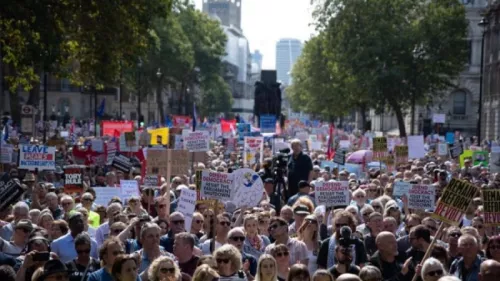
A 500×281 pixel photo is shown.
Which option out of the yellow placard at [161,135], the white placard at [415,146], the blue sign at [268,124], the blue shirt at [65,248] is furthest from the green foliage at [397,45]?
the blue shirt at [65,248]

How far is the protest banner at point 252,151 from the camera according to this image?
25.9 m

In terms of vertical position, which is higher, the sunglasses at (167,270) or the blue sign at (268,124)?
the blue sign at (268,124)

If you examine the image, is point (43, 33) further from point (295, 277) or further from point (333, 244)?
point (295, 277)

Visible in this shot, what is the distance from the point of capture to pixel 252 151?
85.5 feet

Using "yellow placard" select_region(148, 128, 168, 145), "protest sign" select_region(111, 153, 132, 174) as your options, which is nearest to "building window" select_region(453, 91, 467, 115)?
"yellow placard" select_region(148, 128, 168, 145)

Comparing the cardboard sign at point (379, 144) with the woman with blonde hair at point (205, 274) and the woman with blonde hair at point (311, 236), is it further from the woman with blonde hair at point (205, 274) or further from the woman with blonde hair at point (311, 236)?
the woman with blonde hair at point (205, 274)

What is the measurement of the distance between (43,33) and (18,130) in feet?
40.9

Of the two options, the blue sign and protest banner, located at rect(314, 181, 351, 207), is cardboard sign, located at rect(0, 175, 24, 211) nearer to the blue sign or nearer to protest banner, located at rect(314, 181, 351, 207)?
protest banner, located at rect(314, 181, 351, 207)

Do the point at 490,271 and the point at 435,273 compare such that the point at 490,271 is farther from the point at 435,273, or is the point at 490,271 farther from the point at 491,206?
the point at 491,206

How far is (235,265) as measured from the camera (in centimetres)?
987

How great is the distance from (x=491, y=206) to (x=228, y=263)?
3927mm

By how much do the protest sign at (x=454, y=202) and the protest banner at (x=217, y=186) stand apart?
2835 mm

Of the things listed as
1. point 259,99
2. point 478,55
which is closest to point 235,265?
point 259,99

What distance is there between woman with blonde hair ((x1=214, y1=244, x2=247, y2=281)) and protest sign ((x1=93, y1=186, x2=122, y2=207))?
285 inches
